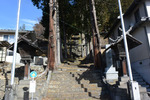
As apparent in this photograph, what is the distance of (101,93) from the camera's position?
8055 mm

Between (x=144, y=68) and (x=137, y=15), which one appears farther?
(x=137, y=15)

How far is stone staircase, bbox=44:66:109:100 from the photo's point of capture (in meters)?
7.66

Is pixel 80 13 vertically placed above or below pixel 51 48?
above

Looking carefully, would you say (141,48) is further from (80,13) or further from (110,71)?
(80,13)

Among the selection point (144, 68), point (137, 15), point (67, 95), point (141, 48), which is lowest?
point (67, 95)

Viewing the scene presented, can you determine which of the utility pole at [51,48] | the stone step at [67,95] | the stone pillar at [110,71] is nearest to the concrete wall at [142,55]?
the stone pillar at [110,71]

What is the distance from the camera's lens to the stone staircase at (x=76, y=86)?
766cm

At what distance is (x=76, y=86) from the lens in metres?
8.92

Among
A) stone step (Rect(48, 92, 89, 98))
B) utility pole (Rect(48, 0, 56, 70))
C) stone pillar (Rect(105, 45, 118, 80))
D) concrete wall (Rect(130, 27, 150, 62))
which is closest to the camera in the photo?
stone step (Rect(48, 92, 89, 98))

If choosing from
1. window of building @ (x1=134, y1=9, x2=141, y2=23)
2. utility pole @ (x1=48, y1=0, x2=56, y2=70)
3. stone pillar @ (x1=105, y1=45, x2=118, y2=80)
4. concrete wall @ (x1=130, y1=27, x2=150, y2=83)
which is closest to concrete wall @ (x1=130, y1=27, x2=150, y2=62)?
concrete wall @ (x1=130, y1=27, x2=150, y2=83)

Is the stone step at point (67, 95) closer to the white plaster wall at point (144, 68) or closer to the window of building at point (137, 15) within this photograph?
the white plaster wall at point (144, 68)

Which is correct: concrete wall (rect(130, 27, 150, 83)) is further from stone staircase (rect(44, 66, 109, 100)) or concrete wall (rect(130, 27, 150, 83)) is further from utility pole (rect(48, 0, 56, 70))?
utility pole (rect(48, 0, 56, 70))

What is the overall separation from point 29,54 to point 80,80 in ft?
15.8

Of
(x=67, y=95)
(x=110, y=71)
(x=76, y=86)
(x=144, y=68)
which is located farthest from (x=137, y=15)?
(x=67, y=95)
